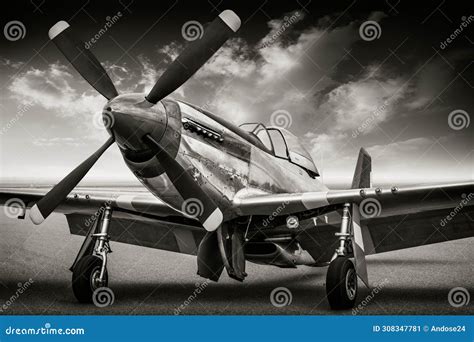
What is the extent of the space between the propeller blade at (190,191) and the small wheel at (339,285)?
1690mm

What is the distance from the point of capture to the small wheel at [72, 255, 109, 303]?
6.53 metres

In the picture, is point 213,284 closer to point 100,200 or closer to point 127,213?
point 127,213

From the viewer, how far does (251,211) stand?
6.87 meters

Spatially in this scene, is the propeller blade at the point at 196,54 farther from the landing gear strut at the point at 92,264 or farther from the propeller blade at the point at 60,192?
the landing gear strut at the point at 92,264

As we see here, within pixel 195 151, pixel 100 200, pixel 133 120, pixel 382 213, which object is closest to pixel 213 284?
pixel 100 200

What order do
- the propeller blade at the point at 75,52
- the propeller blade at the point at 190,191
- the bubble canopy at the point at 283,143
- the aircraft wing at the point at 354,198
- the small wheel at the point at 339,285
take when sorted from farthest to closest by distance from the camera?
the bubble canopy at the point at 283,143, the aircraft wing at the point at 354,198, the small wheel at the point at 339,285, the propeller blade at the point at 75,52, the propeller blade at the point at 190,191

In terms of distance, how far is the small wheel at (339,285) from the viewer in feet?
21.1

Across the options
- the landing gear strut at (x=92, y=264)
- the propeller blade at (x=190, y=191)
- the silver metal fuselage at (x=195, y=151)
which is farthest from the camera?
the landing gear strut at (x=92, y=264)

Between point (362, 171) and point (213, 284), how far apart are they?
12.6 ft

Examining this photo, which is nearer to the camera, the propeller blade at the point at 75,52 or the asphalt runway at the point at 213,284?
the propeller blade at the point at 75,52

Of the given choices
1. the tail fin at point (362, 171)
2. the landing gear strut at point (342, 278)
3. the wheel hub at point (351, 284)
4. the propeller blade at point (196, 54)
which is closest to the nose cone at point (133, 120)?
the propeller blade at point (196, 54)

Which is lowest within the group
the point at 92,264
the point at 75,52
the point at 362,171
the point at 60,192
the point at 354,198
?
the point at 92,264

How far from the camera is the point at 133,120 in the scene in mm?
5535

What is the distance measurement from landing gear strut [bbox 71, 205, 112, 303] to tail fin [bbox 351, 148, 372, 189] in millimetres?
5255
